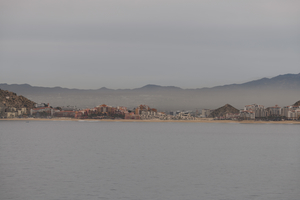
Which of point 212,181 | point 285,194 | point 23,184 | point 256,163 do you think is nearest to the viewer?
point 285,194

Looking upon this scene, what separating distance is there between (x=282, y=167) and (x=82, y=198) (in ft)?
92.9

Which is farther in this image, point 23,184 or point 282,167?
point 282,167

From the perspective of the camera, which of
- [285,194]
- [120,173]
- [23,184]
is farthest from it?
[120,173]

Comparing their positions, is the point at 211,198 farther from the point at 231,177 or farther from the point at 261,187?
the point at 231,177

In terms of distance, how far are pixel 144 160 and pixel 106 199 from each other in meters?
23.2

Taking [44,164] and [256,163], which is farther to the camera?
[256,163]

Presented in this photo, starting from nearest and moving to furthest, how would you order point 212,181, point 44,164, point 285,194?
1. point 285,194
2. point 212,181
3. point 44,164

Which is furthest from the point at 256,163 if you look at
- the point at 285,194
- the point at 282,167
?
the point at 285,194

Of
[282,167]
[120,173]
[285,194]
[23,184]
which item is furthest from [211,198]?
[282,167]

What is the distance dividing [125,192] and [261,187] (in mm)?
12333

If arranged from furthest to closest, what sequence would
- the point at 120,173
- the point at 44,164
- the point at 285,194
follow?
the point at 44,164
the point at 120,173
the point at 285,194

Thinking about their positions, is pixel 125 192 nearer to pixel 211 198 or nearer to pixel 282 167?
pixel 211 198

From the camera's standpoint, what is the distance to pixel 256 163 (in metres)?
49.1

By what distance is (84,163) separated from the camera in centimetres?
4700
